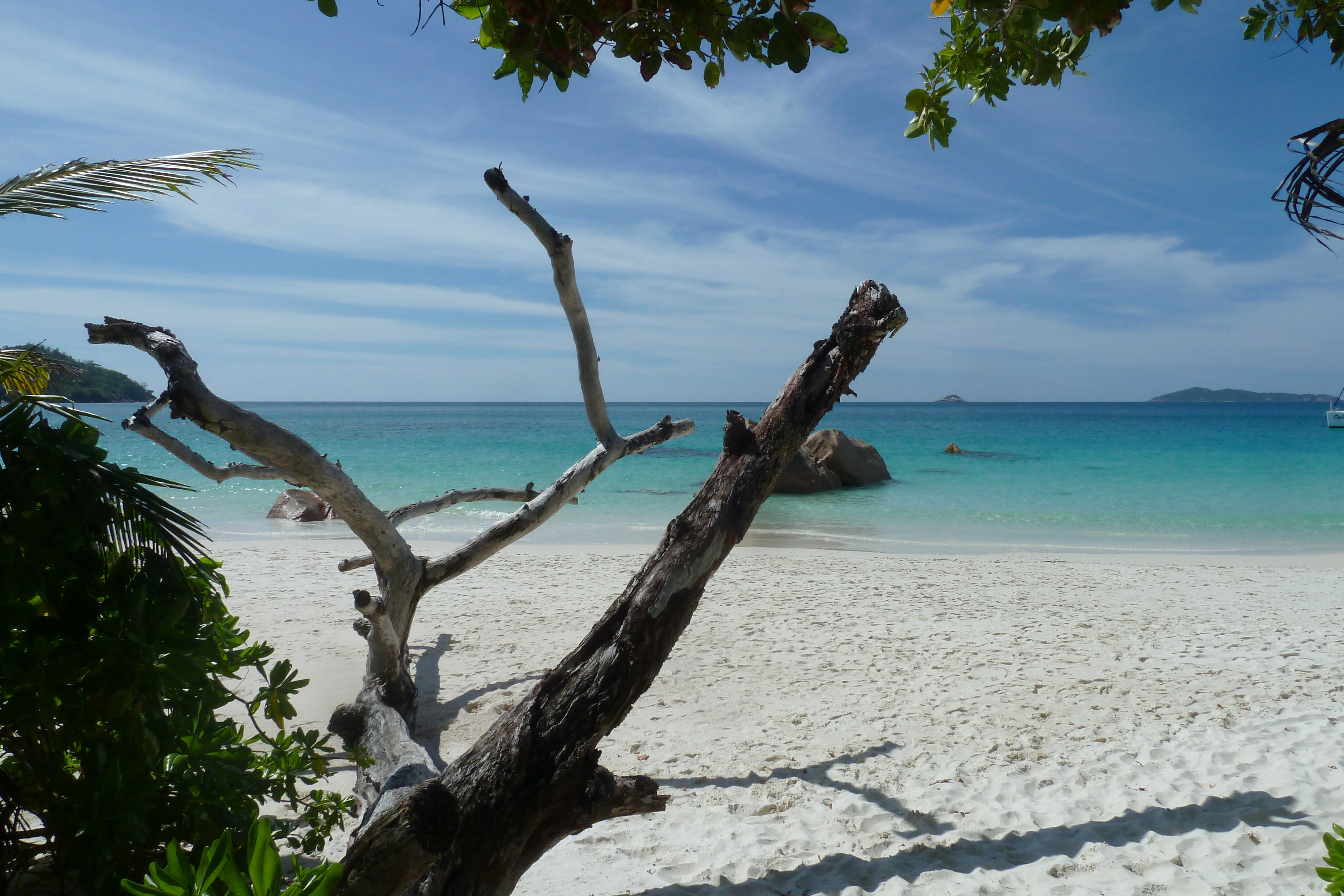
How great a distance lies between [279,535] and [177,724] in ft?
43.3

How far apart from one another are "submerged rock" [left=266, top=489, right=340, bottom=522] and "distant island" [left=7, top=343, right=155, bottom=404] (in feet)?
10.7

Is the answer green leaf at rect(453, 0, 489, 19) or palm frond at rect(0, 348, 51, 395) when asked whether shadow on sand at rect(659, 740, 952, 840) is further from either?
palm frond at rect(0, 348, 51, 395)

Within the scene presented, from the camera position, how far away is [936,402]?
196 meters

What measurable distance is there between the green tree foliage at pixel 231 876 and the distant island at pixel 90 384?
76.4 inches

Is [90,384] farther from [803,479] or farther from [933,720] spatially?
[933,720]

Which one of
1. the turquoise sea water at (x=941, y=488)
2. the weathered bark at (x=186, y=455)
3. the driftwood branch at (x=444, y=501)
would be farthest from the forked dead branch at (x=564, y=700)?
the turquoise sea water at (x=941, y=488)

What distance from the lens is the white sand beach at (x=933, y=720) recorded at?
3246 mm

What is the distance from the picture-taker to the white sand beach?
3.25m

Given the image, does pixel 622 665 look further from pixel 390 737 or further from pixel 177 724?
pixel 390 737

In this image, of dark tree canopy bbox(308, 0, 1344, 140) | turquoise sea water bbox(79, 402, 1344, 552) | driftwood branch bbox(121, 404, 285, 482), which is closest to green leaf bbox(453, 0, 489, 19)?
dark tree canopy bbox(308, 0, 1344, 140)

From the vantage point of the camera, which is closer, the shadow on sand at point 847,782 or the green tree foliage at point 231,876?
the green tree foliage at point 231,876

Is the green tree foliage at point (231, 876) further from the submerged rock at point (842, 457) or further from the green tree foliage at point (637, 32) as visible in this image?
the submerged rock at point (842, 457)

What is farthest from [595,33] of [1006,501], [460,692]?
[1006,501]

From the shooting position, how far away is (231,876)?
1331mm
